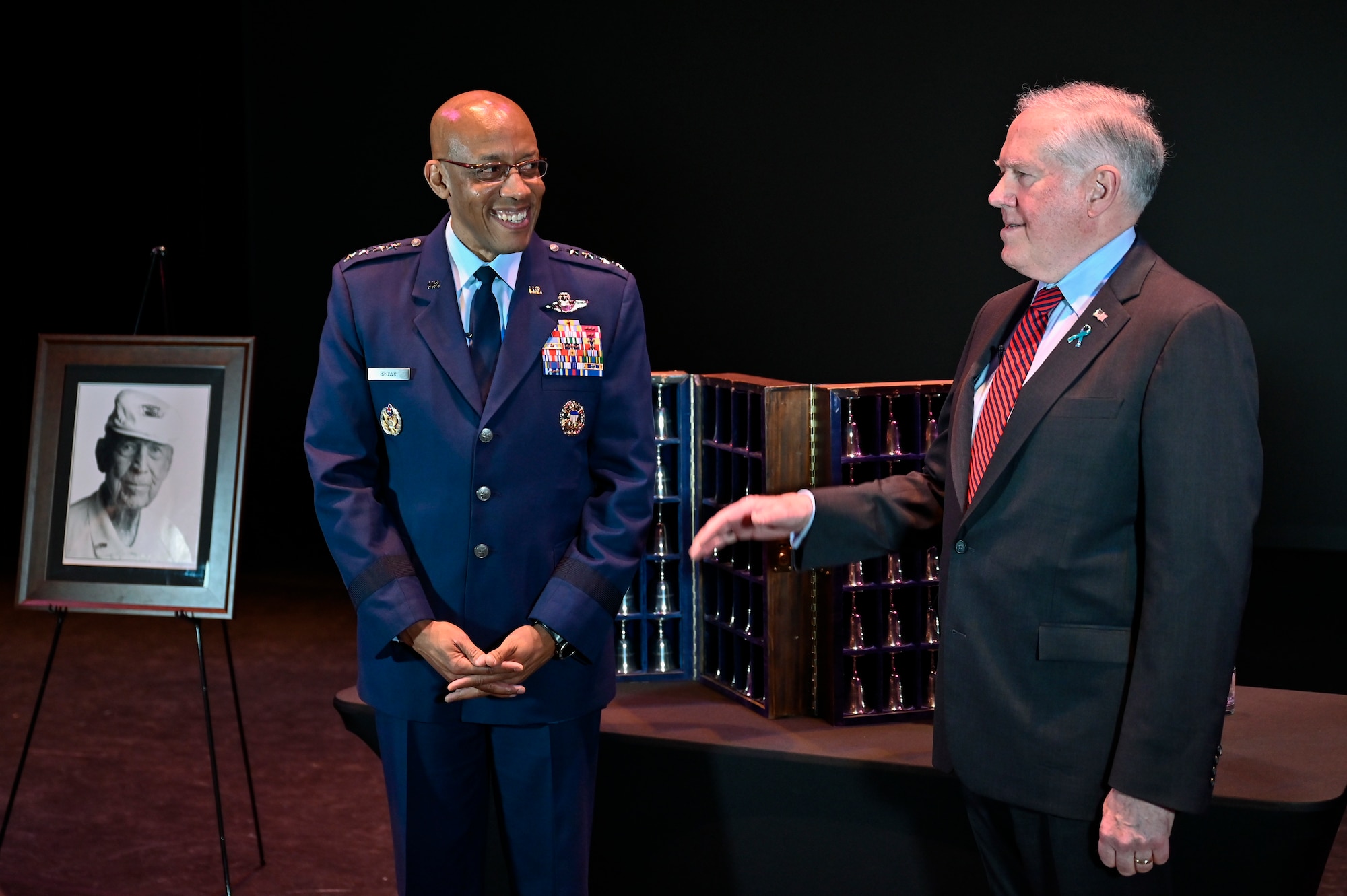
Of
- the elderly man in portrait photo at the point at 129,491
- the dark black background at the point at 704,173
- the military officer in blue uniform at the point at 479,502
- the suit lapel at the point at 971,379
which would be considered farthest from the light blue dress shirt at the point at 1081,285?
the dark black background at the point at 704,173

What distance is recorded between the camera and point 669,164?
6.61m

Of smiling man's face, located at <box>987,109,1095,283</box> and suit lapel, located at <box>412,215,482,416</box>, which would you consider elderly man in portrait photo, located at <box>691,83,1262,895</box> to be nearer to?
smiling man's face, located at <box>987,109,1095,283</box>

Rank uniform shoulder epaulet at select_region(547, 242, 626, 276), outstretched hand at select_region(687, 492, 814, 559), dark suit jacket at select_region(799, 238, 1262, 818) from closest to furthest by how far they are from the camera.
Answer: dark suit jacket at select_region(799, 238, 1262, 818) < outstretched hand at select_region(687, 492, 814, 559) < uniform shoulder epaulet at select_region(547, 242, 626, 276)

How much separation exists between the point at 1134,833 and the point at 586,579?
926mm

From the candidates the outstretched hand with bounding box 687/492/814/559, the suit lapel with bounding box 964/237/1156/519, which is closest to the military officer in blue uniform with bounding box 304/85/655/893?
the outstretched hand with bounding box 687/492/814/559

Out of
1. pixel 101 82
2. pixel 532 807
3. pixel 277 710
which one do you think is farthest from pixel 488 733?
pixel 101 82

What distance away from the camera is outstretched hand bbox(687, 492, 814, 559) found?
1914 mm

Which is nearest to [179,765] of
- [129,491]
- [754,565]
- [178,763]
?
[178,763]

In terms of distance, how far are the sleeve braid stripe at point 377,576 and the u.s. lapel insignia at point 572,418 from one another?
1.16ft

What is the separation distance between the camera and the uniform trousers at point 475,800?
212 cm

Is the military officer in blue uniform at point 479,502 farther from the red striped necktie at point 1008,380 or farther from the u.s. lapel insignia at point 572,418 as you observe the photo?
the red striped necktie at point 1008,380

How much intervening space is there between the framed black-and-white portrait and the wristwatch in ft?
4.05

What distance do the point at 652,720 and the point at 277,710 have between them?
2.22m

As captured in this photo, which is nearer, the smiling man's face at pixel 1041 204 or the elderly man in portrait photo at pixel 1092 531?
the elderly man in portrait photo at pixel 1092 531
